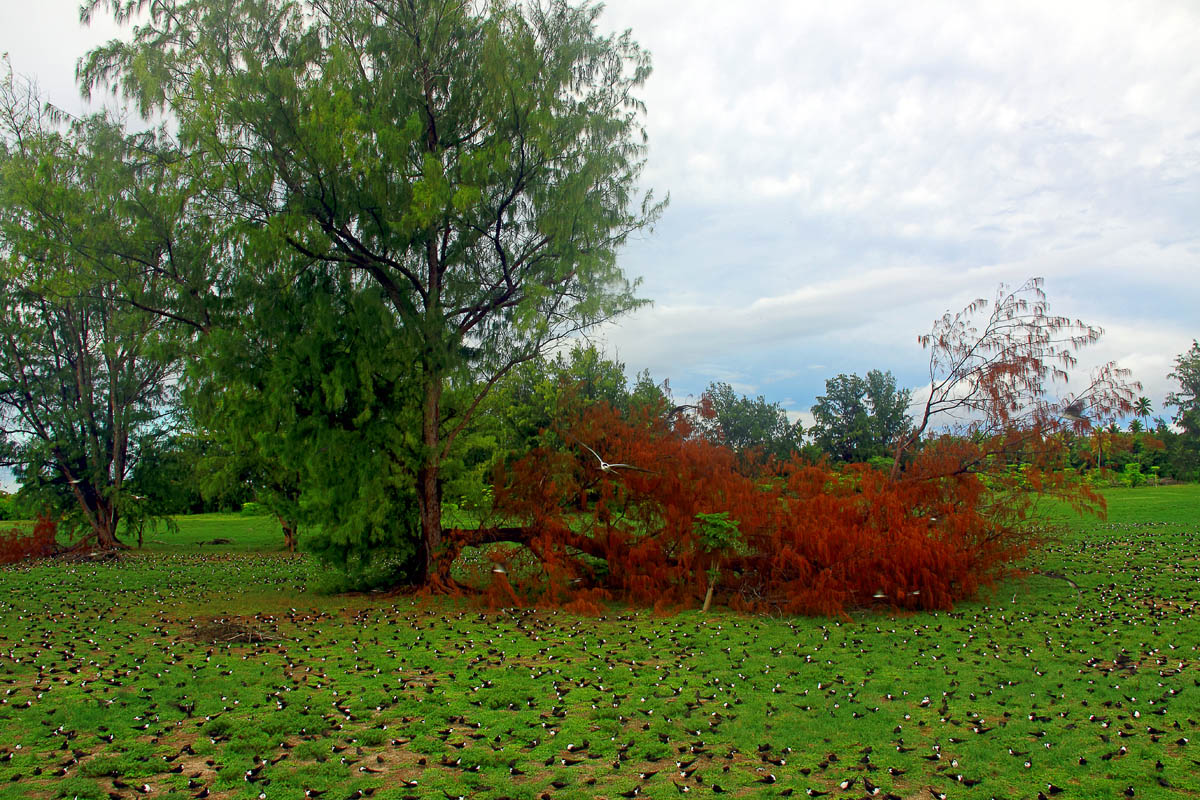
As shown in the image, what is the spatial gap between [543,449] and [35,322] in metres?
15.2

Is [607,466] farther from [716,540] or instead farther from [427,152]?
[427,152]

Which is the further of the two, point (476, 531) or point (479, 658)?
point (476, 531)

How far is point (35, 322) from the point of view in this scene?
19.1 meters

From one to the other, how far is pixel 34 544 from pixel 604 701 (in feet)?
65.5

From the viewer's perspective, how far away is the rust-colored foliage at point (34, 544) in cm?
1918

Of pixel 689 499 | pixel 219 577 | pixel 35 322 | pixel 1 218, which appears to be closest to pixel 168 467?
pixel 35 322

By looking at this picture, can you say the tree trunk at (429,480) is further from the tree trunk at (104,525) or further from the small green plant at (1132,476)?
the small green plant at (1132,476)

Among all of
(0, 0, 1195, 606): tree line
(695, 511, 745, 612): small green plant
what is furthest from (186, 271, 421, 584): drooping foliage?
(695, 511, 745, 612): small green plant

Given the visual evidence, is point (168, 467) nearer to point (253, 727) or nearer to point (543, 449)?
point (543, 449)

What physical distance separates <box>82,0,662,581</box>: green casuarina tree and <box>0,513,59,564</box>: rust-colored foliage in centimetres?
1378

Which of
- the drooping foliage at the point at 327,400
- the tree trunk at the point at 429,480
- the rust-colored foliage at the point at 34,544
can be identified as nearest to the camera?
the drooping foliage at the point at 327,400

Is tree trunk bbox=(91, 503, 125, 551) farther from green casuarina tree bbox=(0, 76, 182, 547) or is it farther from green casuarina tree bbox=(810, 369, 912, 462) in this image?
green casuarina tree bbox=(810, 369, 912, 462)

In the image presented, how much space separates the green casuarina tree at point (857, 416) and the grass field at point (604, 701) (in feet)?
128

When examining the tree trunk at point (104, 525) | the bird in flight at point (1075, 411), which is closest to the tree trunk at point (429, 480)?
the bird in flight at point (1075, 411)
